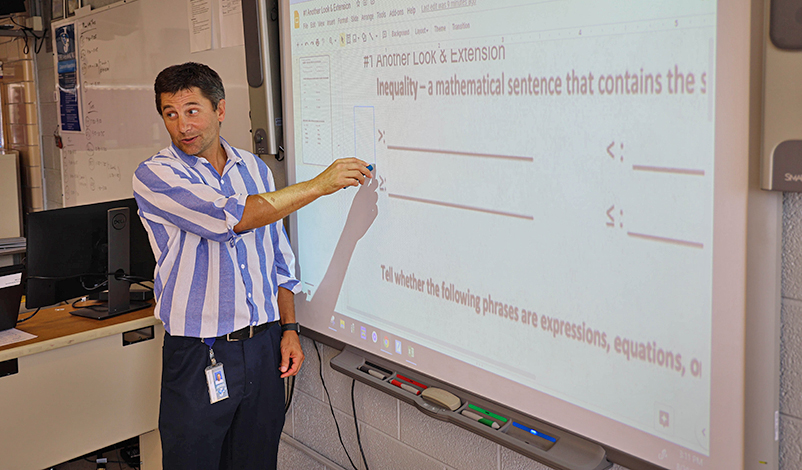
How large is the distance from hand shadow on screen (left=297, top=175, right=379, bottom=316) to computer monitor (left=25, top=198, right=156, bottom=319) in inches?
25.7

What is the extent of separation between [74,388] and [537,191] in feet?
5.35

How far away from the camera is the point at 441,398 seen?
1545mm

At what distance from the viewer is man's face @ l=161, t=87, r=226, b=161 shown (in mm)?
1744

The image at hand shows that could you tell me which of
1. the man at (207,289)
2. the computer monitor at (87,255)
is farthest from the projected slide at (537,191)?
the computer monitor at (87,255)

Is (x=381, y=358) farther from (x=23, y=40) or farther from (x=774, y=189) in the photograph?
(x=23, y=40)

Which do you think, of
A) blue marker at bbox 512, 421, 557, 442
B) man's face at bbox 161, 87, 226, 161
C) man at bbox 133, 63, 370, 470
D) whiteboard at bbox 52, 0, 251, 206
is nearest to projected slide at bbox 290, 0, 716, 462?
blue marker at bbox 512, 421, 557, 442

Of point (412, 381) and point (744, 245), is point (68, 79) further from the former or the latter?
point (744, 245)

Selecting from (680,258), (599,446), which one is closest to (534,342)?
(599,446)

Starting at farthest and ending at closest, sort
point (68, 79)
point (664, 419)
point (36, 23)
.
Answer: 1. point (36, 23)
2. point (68, 79)
3. point (664, 419)

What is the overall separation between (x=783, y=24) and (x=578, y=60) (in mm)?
357

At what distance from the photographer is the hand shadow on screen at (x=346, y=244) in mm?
1722

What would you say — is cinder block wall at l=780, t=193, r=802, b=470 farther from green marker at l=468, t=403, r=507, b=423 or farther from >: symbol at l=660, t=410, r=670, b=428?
green marker at l=468, t=403, r=507, b=423

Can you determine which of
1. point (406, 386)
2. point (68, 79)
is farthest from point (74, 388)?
point (68, 79)

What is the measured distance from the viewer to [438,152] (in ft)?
4.95
